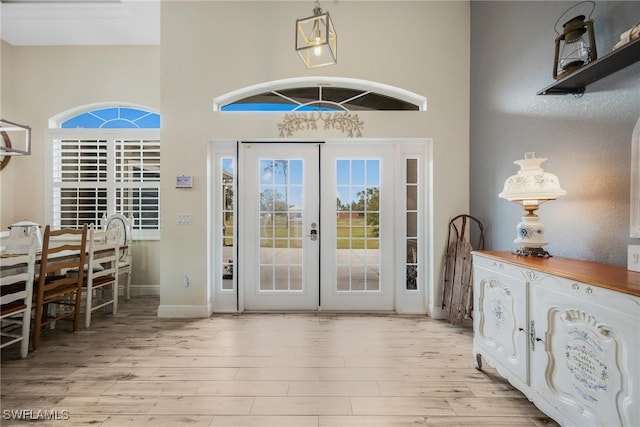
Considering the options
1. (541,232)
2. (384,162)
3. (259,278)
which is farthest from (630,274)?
(259,278)

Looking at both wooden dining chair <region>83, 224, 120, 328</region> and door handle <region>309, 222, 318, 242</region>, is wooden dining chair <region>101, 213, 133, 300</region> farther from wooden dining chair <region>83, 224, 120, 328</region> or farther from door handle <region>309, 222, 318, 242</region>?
door handle <region>309, 222, 318, 242</region>

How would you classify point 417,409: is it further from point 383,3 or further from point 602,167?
point 383,3

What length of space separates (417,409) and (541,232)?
1.48m

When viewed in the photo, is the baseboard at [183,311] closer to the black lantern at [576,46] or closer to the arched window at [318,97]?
the arched window at [318,97]

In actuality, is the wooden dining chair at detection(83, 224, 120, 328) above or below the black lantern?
below

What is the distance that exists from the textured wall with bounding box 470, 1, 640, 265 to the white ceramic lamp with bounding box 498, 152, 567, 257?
0.68ft

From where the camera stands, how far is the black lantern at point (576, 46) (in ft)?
6.20

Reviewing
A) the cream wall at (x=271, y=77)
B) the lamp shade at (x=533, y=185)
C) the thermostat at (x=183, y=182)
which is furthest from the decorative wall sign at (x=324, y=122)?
the lamp shade at (x=533, y=185)

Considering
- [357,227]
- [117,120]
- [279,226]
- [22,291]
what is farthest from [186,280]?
[117,120]

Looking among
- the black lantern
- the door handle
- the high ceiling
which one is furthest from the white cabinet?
the high ceiling

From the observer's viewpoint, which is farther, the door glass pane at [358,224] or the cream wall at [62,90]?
the cream wall at [62,90]

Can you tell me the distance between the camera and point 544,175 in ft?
6.84

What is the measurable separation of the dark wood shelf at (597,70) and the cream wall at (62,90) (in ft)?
16.2

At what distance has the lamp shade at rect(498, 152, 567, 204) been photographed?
2.05 meters
